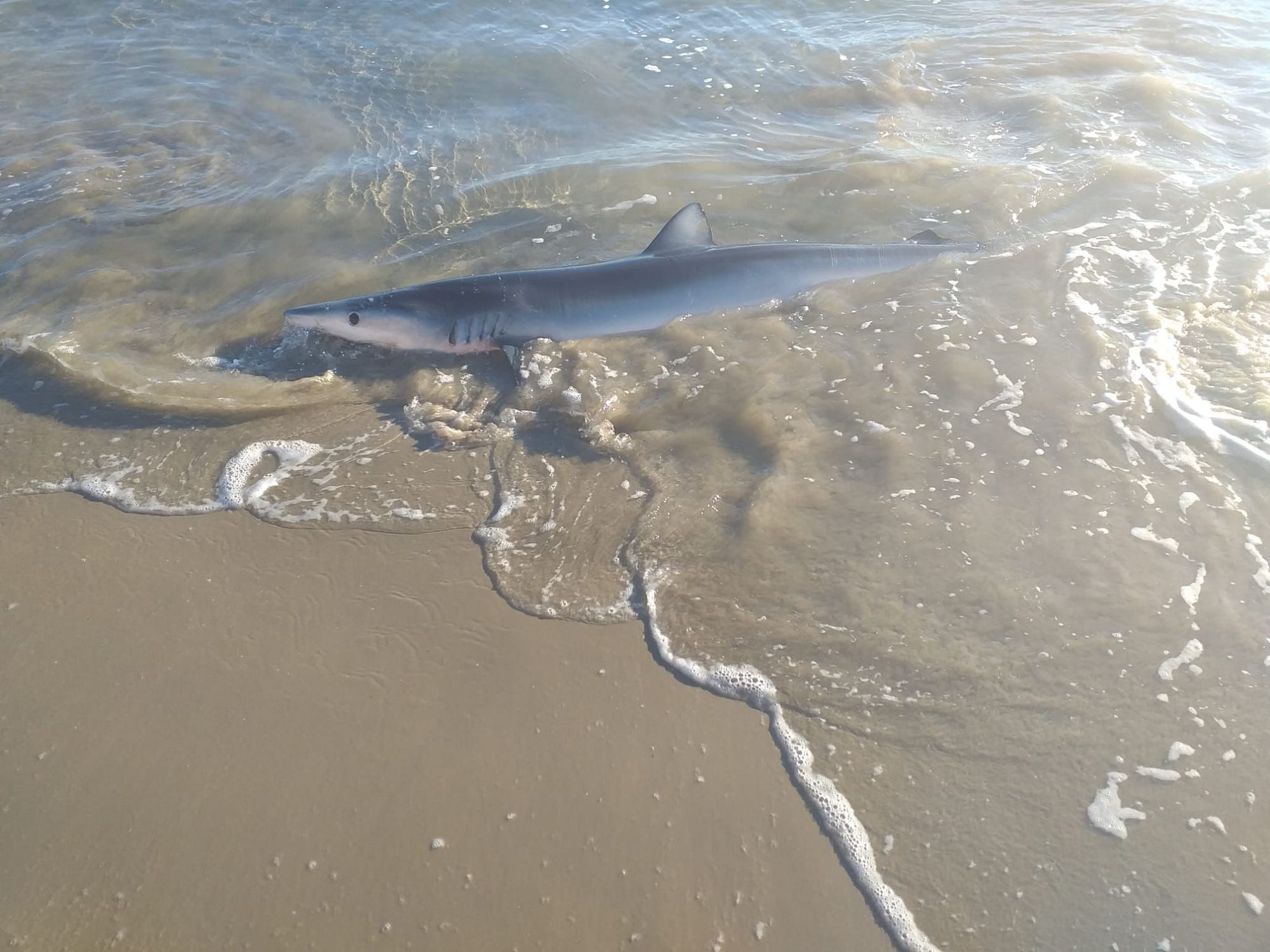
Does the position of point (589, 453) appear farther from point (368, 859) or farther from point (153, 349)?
point (153, 349)

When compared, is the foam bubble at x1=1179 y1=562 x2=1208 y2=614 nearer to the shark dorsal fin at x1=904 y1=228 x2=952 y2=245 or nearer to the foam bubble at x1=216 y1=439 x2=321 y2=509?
the shark dorsal fin at x1=904 y1=228 x2=952 y2=245

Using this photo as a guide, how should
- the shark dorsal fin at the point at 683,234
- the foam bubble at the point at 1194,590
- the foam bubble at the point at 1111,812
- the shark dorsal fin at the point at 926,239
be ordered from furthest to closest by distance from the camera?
the shark dorsal fin at the point at 926,239, the shark dorsal fin at the point at 683,234, the foam bubble at the point at 1194,590, the foam bubble at the point at 1111,812

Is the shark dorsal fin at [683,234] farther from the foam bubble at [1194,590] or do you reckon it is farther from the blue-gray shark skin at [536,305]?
the foam bubble at [1194,590]

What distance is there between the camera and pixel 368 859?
120 inches

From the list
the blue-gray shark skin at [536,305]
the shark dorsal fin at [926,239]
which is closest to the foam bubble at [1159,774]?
the blue-gray shark skin at [536,305]

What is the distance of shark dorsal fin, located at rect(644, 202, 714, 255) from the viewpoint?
19.7ft

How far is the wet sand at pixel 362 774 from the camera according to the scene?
9.55 ft

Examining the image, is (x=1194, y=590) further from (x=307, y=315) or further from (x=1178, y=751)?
(x=307, y=315)

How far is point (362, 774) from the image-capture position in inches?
130

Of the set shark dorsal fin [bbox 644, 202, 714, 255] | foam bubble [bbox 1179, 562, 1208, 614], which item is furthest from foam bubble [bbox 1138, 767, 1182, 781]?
shark dorsal fin [bbox 644, 202, 714, 255]

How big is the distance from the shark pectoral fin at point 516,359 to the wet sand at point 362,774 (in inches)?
63.9

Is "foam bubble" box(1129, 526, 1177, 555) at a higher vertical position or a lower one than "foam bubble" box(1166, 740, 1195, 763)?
higher

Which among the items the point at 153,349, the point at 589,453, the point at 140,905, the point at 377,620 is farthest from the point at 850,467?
the point at 153,349

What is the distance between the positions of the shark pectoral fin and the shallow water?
0.28ft
